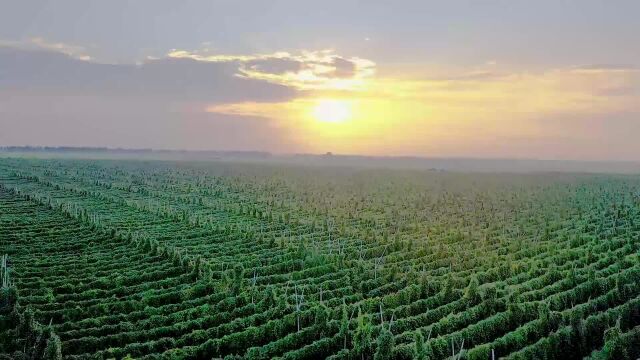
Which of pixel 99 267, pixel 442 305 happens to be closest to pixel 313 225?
pixel 99 267

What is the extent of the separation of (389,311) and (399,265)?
8.69 m

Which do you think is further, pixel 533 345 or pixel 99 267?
pixel 99 267

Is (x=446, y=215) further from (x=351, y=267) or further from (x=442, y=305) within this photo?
(x=442, y=305)

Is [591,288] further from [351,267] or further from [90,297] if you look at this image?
[90,297]

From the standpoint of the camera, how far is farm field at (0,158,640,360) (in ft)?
70.9

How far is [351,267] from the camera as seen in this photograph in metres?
32.8

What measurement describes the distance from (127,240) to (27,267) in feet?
24.0

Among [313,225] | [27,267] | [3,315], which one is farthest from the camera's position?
[313,225]

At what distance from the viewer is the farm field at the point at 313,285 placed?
21.6 meters

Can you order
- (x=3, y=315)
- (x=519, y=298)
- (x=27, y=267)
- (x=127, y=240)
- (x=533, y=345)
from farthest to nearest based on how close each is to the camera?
(x=127, y=240), (x=27, y=267), (x=519, y=298), (x=3, y=315), (x=533, y=345)

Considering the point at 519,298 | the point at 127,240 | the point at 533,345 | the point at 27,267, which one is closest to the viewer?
the point at 533,345

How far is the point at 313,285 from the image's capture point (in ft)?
94.8

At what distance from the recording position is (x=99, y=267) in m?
32.2

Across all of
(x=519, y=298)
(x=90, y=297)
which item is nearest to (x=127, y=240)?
(x=90, y=297)
